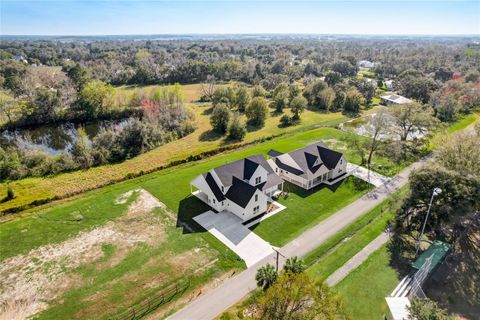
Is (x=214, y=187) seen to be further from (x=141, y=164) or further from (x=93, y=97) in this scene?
(x=93, y=97)

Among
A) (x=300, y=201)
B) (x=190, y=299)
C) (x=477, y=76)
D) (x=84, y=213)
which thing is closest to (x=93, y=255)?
(x=84, y=213)

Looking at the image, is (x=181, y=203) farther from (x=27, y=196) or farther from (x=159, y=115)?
(x=159, y=115)

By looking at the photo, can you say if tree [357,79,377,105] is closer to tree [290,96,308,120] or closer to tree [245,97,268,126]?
tree [290,96,308,120]

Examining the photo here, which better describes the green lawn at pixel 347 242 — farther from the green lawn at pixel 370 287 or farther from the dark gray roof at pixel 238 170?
the dark gray roof at pixel 238 170

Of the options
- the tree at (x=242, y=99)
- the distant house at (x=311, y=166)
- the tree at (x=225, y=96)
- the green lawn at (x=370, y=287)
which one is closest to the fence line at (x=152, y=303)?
the green lawn at (x=370, y=287)

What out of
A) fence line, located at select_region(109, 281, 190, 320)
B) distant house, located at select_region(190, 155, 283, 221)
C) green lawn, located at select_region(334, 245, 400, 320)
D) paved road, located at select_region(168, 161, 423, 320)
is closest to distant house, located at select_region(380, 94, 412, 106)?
paved road, located at select_region(168, 161, 423, 320)

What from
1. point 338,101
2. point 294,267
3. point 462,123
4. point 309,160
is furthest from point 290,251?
point 462,123
